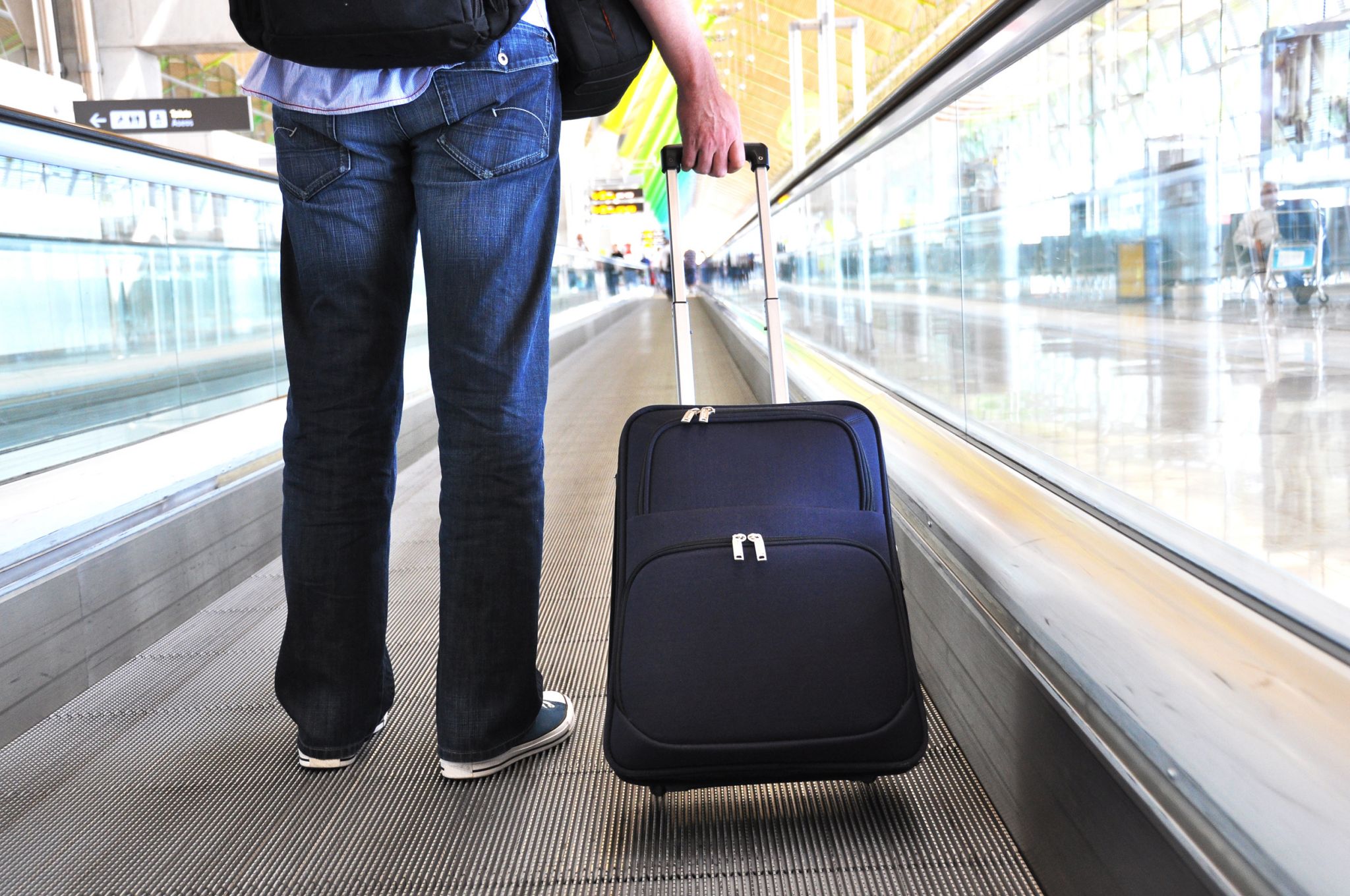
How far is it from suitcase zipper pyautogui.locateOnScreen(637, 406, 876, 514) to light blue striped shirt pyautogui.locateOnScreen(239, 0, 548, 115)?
58 centimetres

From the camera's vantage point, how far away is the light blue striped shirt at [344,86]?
1.47 meters

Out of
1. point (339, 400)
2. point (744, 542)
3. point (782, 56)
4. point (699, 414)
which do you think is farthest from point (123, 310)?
point (782, 56)

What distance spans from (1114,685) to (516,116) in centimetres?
105

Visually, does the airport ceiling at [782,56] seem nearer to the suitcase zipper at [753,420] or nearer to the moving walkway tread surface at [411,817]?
the suitcase zipper at [753,420]

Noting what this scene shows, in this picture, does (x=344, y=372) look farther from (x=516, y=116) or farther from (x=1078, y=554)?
(x=1078, y=554)

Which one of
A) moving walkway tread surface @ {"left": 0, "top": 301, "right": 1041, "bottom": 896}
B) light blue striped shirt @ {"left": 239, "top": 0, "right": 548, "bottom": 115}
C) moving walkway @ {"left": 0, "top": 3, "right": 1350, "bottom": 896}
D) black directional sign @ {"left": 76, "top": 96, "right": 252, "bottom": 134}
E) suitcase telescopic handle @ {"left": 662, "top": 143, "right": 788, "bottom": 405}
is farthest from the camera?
black directional sign @ {"left": 76, "top": 96, "right": 252, "bottom": 134}

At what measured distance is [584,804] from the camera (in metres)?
1.54

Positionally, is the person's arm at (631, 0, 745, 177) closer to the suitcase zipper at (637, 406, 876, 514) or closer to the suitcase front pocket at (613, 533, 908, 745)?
the suitcase zipper at (637, 406, 876, 514)

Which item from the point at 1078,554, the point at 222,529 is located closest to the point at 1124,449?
the point at 1078,554

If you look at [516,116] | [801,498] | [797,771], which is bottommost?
[797,771]

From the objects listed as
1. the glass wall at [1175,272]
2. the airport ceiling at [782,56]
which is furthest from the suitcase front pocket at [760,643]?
the airport ceiling at [782,56]

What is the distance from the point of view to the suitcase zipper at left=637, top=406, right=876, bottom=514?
154cm

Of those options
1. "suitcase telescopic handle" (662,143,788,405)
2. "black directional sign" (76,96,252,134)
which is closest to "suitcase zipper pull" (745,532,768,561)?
"suitcase telescopic handle" (662,143,788,405)

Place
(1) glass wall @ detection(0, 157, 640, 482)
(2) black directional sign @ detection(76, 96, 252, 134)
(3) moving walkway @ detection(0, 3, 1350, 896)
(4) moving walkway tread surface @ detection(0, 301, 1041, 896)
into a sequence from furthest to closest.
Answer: (2) black directional sign @ detection(76, 96, 252, 134)
(1) glass wall @ detection(0, 157, 640, 482)
(4) moving walkway tread surface @ detection(0, 301, 1041, 896)
(3) moving walkway @ detection(0, 3, 1350, 896)
